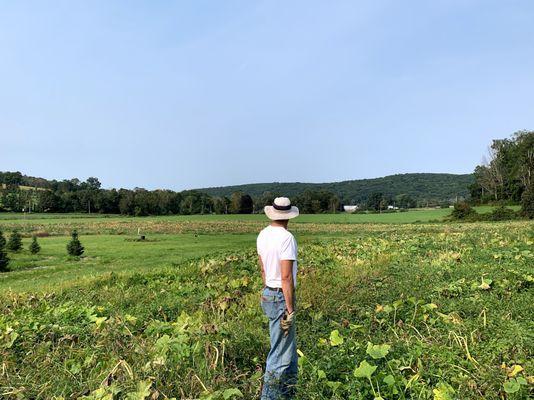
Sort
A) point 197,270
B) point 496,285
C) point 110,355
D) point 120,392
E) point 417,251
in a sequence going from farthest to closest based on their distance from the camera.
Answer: point 417,251 < point 197,270 < point 496,285 < point 110,355 < point 120,392

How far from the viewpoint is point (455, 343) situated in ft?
16.2

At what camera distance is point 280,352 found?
413 cm

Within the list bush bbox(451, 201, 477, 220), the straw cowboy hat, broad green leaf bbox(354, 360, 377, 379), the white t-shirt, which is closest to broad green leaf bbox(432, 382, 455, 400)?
broad green leaf bbox(354, 360, 377, 379)

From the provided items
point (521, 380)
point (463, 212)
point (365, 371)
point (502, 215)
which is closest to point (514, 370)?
point (521, 380)

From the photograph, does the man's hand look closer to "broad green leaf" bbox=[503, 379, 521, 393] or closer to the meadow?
the meadow

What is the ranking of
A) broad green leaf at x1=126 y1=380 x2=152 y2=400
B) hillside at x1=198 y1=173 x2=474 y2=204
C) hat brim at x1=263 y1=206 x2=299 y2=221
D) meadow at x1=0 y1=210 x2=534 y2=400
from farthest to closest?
1. hillside at x1=198 y1=173 x2=474 y2=204
2. hat brim at x1=263 y1=206 x2=299 y2=221
3. meadow at x1=0 y1=210 x2=534 y2=400
4. broad green leaf at x1=126 y1=380 x2=152 y2=400

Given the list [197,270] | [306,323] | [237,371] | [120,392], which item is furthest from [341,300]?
[197,270]

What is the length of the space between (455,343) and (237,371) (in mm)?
2686

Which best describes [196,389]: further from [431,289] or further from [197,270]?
[197,270]

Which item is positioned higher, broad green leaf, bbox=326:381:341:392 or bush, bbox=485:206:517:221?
broad green leaf, bbox=326:381:341:392

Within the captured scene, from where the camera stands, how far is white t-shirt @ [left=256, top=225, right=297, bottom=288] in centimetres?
411

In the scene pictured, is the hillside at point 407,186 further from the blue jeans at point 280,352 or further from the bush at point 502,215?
the blue jeans at point 280,352

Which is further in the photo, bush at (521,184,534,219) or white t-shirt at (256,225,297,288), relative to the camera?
bush at (521,184,534,219)

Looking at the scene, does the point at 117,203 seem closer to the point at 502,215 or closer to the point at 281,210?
the point at 502,215
